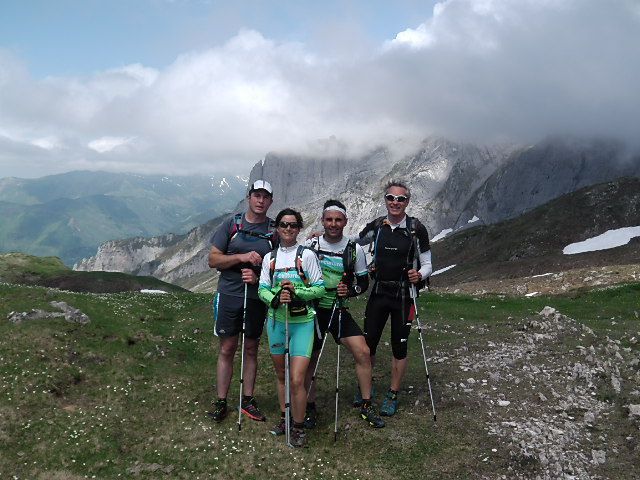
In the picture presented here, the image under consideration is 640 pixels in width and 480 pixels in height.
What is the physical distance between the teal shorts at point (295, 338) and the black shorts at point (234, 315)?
1114 mm

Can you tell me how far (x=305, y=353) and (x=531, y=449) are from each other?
564 cm

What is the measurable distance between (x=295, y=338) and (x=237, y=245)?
282cm

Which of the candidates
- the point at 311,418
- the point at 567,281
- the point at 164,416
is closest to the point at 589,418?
the point at 311,418

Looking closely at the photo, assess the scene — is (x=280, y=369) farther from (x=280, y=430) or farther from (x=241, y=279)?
(x=241, y=279)

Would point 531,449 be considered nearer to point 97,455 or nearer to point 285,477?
point 285,477

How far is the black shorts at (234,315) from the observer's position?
483 inches

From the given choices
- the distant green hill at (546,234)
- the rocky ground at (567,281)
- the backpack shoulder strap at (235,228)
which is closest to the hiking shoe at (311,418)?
the backpack shoulder strap at (235,228)

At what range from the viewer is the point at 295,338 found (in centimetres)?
1115

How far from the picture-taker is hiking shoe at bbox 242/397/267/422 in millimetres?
12562

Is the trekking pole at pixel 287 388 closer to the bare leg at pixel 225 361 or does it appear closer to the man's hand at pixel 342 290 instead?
the man's hand at pixel 342 290

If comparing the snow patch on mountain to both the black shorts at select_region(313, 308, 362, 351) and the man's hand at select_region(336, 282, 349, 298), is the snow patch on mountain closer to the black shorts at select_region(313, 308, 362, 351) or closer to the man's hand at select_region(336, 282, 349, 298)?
the black shorts at select_region(313, 308, 362, 351)

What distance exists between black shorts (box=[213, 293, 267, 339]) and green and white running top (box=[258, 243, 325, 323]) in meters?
1.31

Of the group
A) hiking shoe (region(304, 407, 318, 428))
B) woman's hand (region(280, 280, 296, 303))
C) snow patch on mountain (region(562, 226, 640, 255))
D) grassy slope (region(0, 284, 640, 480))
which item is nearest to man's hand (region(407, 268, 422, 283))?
woman's hand (region(280, 280, 296, 303))

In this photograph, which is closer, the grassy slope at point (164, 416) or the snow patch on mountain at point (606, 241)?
the grassy slope at point (164, 416)
